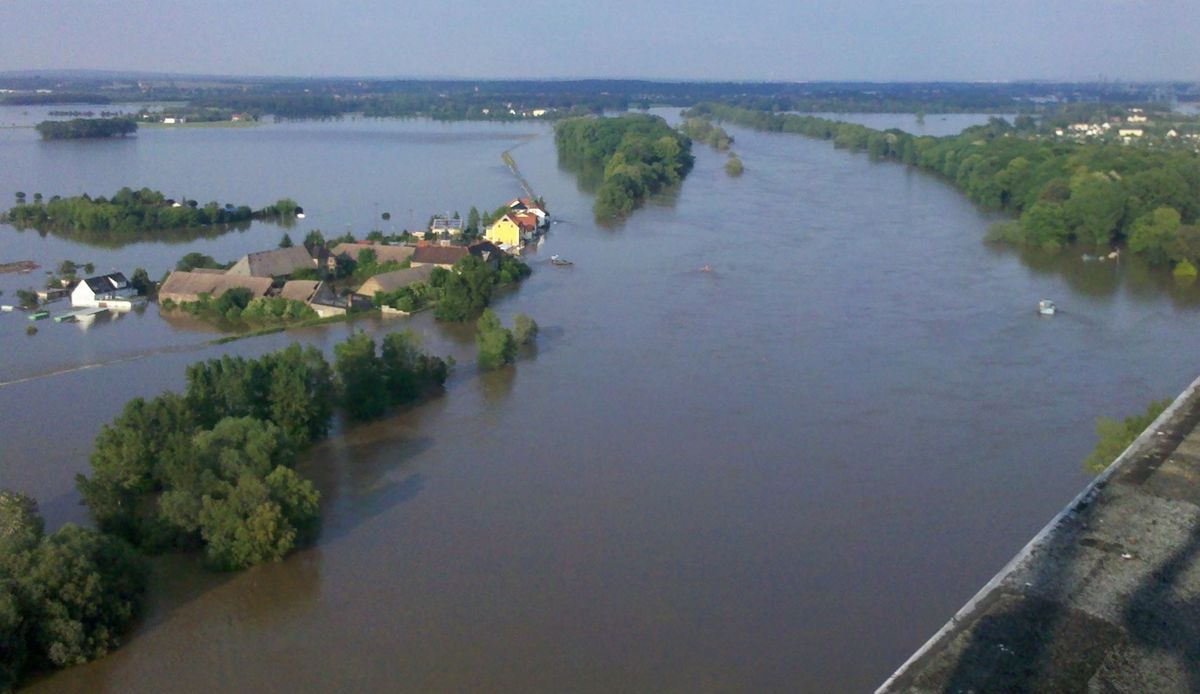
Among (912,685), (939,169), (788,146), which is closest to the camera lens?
(912,685)

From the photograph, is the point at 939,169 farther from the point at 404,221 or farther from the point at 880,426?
the point at 880,426

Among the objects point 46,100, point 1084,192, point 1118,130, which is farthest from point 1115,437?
point 46,100

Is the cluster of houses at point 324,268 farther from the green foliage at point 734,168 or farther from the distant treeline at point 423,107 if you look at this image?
the distant treeline at point 423,107

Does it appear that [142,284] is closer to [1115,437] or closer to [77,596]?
[77,596]

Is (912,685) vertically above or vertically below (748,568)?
above

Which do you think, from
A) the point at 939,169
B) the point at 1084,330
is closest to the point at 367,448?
the point at 1084,330

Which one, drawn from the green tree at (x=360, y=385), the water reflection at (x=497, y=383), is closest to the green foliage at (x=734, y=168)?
the water reflection at (x=497, y=383)

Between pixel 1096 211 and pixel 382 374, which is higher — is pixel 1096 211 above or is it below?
above
